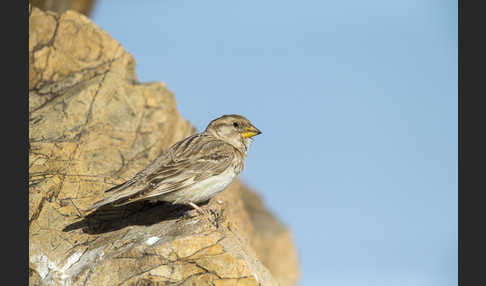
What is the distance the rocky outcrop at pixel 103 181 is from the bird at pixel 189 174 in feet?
1.20

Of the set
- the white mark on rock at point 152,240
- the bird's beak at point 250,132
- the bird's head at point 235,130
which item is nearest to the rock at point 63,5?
the bird's head at point 235,130

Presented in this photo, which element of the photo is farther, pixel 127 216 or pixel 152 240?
pixel 127 216

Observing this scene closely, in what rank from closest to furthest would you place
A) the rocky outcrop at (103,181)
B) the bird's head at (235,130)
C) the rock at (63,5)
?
the rocky outcrop at (103,181), the bird's head at (235,130), the rock at (63,5)

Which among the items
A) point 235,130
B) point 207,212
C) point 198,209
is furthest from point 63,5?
point 198,209

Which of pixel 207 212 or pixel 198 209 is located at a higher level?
pixel 198 209

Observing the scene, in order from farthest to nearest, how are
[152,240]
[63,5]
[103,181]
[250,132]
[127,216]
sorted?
1. [63,5]
2. [250,132]
3. [103,181]
4. [127,216]
5. [152,240]

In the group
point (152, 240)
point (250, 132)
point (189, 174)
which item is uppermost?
point (250, 132)

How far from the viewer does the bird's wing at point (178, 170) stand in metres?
7.97

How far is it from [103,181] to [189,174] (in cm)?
167

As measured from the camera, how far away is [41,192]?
8.52 m

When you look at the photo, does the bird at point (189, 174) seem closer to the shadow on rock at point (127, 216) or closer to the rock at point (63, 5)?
the shadow on rock at point (127, 216)

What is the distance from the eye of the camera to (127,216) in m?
8.52

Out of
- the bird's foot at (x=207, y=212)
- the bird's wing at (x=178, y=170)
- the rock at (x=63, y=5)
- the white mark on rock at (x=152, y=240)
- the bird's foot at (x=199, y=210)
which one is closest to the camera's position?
the white mark on rock at (x=152, y=240)

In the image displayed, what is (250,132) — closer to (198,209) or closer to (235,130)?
(235,130)
